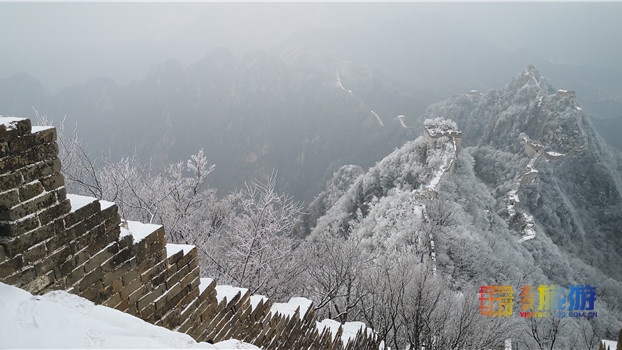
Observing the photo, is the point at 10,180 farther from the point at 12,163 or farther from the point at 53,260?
the point at 53,260

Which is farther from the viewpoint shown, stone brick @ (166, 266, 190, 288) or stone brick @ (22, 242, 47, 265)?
stone brick @ (166, 266, 190, 288)

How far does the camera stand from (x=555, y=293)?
20.7 m

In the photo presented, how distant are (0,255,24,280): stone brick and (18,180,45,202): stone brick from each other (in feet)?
1.13

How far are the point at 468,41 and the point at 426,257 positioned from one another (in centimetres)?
20150

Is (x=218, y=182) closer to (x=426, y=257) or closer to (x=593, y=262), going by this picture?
(x=593, y=262)

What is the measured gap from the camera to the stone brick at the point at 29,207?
2260mm

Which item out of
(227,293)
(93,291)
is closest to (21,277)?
(93,291)

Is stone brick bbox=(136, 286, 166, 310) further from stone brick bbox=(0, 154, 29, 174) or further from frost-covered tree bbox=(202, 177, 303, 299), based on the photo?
frost-covered tree bbox=(202, 177, 303, 299)

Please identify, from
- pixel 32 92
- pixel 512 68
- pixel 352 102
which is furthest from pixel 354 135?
pixel 512 68

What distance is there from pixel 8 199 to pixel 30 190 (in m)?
0.13

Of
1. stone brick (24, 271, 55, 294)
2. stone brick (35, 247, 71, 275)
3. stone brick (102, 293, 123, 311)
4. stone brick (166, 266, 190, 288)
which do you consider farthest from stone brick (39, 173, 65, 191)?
stone brick (166, 266, 190, 288)

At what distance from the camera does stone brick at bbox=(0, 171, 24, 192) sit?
2225 mm

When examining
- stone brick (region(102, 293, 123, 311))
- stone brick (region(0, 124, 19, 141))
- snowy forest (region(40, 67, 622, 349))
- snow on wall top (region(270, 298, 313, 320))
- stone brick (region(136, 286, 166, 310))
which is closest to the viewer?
stone brick (region(0, 124, 19, 141))

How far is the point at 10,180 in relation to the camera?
7.40 feet
